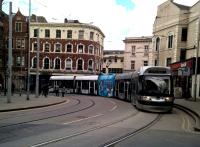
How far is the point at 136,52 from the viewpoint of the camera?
98625 mm

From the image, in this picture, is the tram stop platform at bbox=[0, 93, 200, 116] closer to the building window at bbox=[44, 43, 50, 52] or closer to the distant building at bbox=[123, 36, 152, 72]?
the building window at bbox=[44, 43, 50, 52]

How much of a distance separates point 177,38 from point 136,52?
148ft

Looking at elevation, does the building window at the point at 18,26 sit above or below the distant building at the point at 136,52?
above

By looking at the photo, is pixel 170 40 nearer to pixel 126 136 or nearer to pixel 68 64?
pixel 68 64

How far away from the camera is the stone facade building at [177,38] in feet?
156

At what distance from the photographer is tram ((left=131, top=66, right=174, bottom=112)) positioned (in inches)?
952

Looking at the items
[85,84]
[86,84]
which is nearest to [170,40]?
[86,84]

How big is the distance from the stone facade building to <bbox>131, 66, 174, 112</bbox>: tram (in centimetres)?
1920

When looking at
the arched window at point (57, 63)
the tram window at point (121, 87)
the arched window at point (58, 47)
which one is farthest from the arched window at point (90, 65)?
the tram window at point (121, 87)

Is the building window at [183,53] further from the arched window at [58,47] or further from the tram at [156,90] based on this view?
the arched window at [58,47]

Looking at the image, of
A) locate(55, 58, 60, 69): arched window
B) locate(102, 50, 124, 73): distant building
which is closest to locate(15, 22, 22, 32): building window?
locate(55, 58, 60, 69): arched window

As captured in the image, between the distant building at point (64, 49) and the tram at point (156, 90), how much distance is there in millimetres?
58843

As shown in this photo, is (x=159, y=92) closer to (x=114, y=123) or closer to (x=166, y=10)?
(x=114, y=123)

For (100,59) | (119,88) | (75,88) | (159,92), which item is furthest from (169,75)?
(100,59)
